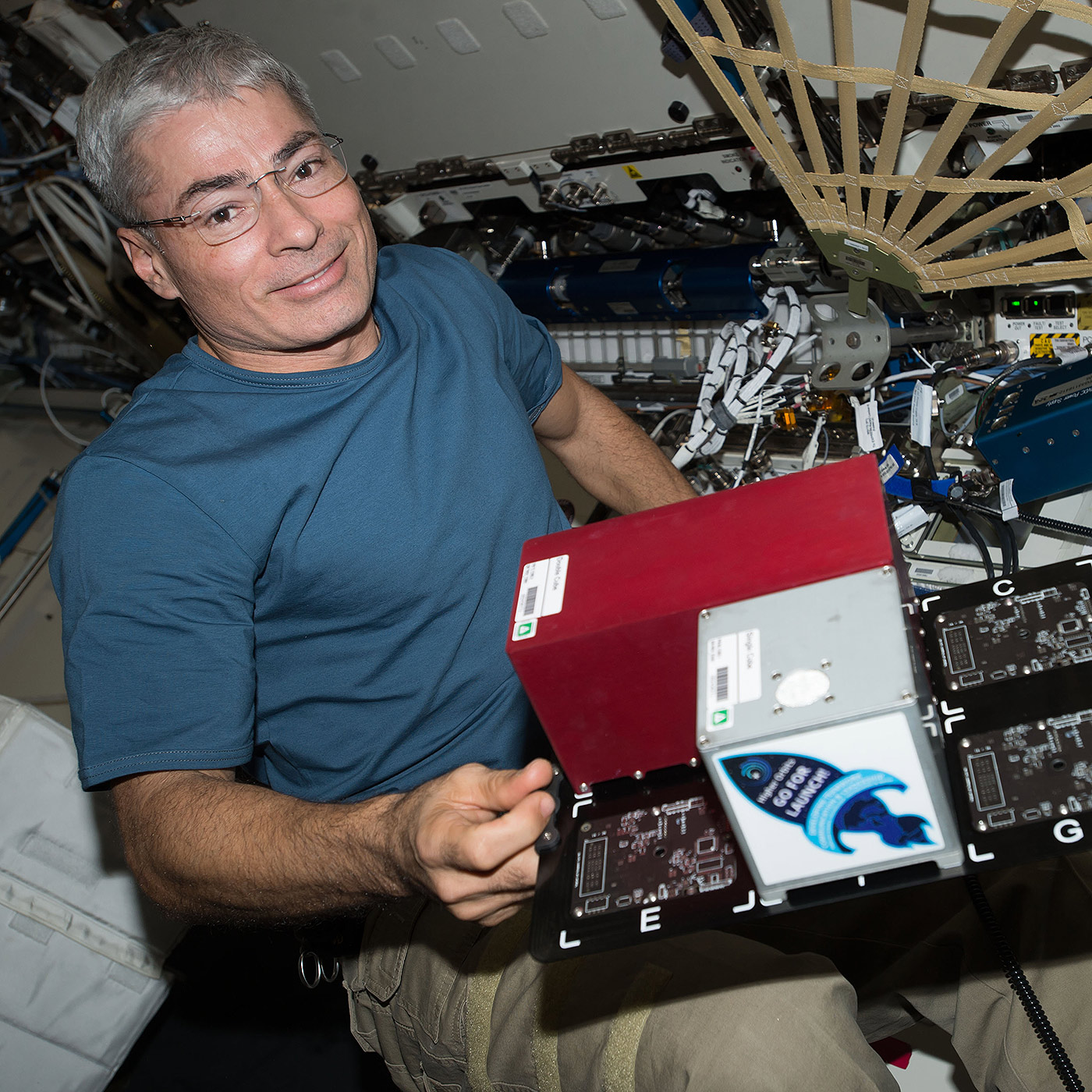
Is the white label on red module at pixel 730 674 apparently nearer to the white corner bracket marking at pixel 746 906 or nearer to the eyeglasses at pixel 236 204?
the white corner bracket marking at pixel 746 906

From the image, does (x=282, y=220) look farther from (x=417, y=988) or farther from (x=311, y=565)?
(x=417, y=988)

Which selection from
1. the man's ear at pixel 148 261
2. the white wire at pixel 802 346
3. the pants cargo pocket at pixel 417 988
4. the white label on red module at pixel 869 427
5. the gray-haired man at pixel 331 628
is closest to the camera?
the gray-haired man at pixel 331 628

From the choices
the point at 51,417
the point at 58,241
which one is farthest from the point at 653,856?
the point at 51,417

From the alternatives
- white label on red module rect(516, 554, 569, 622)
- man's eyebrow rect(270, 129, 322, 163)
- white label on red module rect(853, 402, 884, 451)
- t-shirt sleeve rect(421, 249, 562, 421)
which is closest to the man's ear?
man's eyebrow rect(270, 129, 322, 163)

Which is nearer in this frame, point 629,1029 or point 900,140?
point 629,1029

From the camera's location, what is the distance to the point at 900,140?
1717 mm

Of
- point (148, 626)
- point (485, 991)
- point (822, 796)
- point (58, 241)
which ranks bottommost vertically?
point (485, 991)

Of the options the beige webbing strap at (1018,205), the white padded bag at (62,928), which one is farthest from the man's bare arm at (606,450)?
the white padded bag at (62,928)

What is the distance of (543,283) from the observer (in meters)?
2.67

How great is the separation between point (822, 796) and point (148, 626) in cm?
89

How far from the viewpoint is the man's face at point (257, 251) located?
141cm

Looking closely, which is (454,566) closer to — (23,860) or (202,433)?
(202,433)

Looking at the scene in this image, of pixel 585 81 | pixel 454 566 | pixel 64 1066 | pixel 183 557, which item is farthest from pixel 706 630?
pixel 64 1066

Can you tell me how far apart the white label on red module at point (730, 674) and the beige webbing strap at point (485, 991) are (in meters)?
0.76
